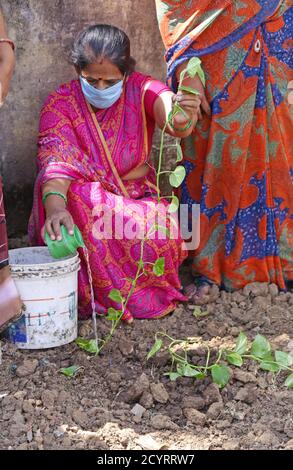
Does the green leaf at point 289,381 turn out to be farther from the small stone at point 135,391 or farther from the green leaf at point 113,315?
the green leaf at point 113,315

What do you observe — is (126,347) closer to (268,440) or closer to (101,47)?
(268,440)

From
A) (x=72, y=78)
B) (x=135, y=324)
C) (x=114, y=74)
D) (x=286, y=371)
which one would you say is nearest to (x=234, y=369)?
(x=286, y=371)

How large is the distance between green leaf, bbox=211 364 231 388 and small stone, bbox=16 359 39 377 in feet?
2.38

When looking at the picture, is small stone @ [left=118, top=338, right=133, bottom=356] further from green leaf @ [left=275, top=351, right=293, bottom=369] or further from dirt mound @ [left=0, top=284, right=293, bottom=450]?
green leaf @ [left=275, top=351, right=293, bottom=369]

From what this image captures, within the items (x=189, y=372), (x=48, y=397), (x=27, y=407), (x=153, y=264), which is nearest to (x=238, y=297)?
(x=153, y=264)

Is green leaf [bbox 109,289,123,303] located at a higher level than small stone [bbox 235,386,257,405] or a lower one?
higher

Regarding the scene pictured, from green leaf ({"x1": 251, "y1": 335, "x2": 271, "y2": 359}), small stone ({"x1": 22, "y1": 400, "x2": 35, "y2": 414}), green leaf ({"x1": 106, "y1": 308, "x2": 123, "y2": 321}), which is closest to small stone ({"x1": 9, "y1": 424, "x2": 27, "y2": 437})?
small stone ({"x1": 22, "y1": 400, "x2": 35, "y2": 414})

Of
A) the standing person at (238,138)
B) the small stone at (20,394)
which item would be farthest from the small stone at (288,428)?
the standing person at (238,138)

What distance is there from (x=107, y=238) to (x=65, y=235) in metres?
0.33

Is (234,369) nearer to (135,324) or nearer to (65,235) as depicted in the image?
(135,324)

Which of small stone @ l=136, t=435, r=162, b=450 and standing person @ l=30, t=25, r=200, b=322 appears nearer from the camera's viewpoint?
small stone @ l=136, t=435, r=162, b=450

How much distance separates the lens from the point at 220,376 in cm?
317

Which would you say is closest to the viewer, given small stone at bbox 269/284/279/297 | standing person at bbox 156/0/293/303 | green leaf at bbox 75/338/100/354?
green leaf at bbox 75/338/100/354

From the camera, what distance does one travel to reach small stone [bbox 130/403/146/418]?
3023 millimetres
